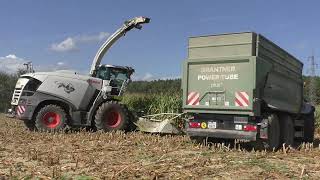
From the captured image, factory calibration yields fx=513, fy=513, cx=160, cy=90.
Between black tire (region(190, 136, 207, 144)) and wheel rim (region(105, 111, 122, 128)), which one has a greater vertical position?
wheel rim (region(105, 111, 122, 128))

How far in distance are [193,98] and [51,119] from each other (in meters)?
5.46

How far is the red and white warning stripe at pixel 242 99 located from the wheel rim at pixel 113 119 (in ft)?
18.3

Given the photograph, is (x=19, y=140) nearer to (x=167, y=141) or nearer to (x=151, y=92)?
(x=167, y=141)

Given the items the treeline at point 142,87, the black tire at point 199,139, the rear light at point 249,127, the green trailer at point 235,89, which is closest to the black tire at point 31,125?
the treeline at point 142,87

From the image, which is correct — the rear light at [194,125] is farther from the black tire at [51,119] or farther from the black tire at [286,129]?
the black tire at [51,119]

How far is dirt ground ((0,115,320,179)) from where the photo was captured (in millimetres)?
7738

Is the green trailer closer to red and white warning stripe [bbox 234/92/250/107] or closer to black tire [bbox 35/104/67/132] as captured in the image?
red and white warning stripe [bbox 234/92/250/107]

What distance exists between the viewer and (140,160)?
940 cm

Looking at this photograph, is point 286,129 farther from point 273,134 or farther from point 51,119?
point 51,119

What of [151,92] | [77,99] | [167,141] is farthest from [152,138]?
[151,92]

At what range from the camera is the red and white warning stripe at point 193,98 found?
1216cm

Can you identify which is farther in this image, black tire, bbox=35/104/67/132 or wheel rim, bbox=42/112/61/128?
wheel rim, bbox=42/112/61/128

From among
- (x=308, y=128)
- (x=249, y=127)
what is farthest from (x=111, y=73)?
(x=249, y=127)

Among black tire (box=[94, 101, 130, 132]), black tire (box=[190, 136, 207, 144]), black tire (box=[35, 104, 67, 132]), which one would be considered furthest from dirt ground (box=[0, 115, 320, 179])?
black tire (box=[94, 101, 130, 132])
